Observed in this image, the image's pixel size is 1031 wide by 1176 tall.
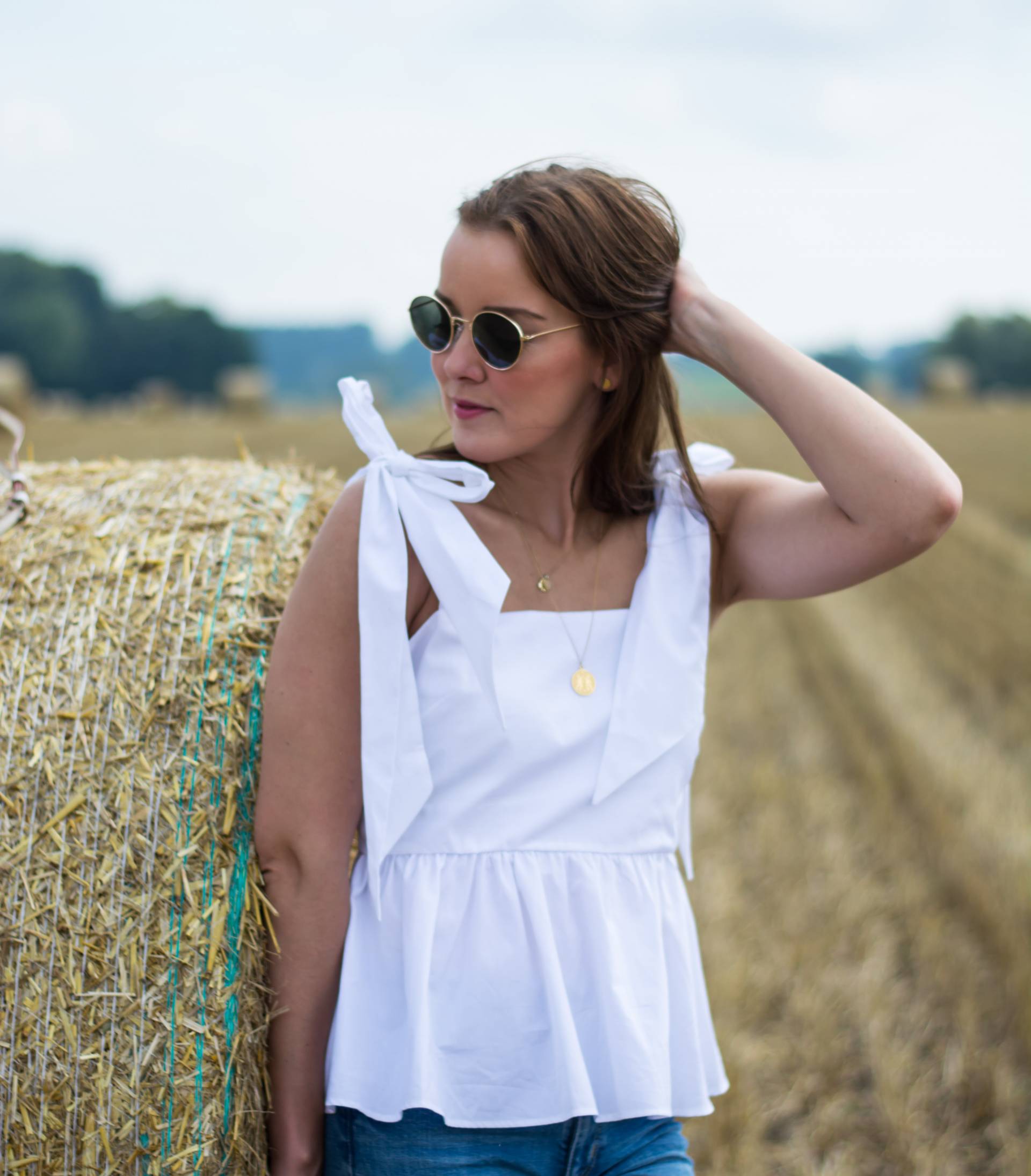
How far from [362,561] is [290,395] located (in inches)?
779

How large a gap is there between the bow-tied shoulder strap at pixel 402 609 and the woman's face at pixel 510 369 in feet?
0.36

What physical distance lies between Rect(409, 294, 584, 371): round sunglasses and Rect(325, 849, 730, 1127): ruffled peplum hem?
0.74m

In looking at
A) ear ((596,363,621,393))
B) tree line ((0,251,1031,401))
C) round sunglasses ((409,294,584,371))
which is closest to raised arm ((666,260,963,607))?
ear ((596,363,621,393))

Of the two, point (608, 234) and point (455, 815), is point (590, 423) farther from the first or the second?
point (455, 815)

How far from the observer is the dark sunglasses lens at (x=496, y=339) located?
175 centimetres

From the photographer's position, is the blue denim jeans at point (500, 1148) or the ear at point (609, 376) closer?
the blue denim jeans at point (500, 1148)

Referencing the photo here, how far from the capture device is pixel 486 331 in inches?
69.3

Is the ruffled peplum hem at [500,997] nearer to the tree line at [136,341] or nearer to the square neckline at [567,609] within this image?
the square neckline at [567,609]

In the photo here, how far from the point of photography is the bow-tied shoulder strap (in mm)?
1693

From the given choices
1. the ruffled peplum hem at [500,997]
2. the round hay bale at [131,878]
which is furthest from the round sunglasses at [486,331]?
the ruffled peplum hem at [500,997]

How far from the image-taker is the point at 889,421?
1.83 metres

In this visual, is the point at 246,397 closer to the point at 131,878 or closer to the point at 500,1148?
the point at 131,878

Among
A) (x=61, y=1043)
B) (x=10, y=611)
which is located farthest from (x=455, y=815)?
(x=10, y=611)

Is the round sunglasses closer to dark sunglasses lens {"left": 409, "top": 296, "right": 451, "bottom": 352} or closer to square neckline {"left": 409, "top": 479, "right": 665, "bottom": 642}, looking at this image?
dark sunglasses lens {"left": 409, "top": 296, "right": 451, "bottom": 352}
